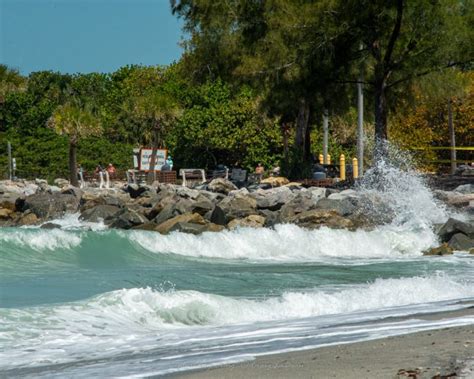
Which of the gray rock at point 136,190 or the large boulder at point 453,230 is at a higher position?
the gray rock at point 136,190

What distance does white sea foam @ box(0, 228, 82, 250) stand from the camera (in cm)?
2383

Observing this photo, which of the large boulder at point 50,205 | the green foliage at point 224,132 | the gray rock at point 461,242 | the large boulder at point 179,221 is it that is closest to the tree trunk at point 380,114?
the large boulder at point 179,221

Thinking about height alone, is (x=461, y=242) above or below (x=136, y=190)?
below

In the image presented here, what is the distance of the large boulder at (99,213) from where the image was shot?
103ft

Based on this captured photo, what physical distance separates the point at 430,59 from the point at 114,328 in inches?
956

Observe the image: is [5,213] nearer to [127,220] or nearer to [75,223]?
[75,223]

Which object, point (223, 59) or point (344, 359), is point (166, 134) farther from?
point (344, 359)

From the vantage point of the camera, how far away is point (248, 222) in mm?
27781

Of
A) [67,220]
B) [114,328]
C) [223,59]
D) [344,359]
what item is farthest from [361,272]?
[223,59]

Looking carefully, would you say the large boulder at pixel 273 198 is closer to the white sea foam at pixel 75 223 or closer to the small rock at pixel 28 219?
the white sea foam at pixel 75 223

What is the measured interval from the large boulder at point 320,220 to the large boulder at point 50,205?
358 inches

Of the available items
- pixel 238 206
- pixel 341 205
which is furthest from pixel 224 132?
pixel 341 205

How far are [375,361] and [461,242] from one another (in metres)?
16.3

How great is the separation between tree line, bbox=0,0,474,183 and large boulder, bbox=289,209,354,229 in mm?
6525
